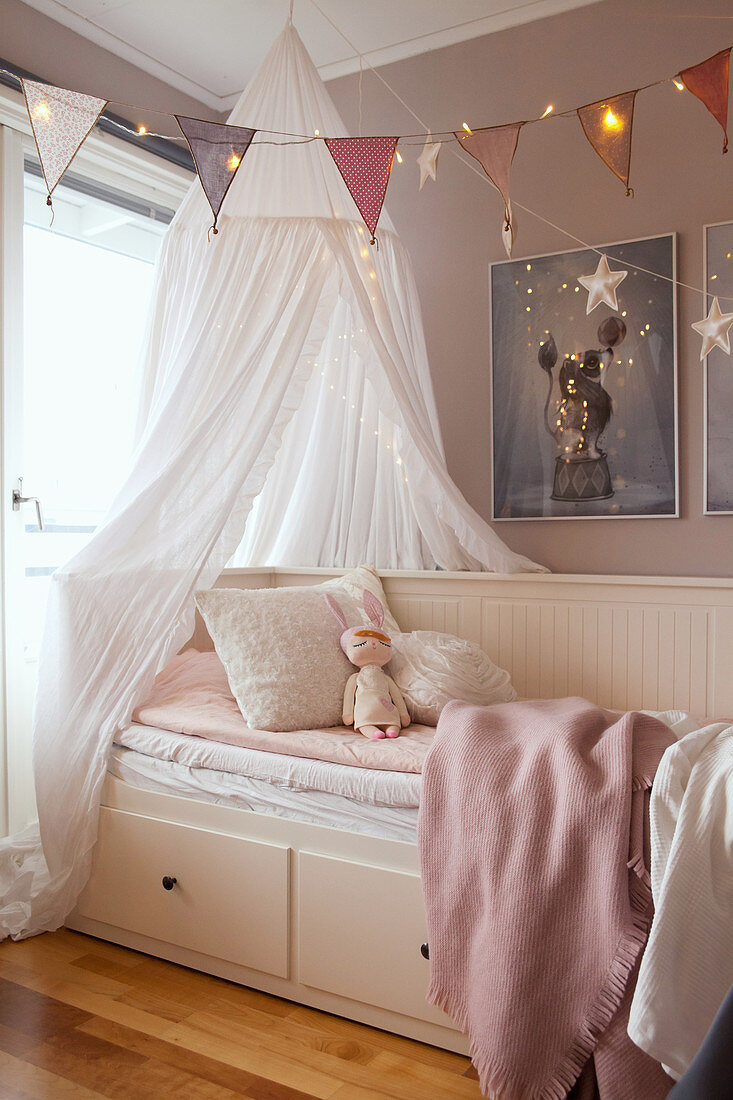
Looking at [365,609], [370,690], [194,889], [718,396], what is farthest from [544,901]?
[718,396]

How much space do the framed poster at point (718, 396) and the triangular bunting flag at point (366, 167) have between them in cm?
107

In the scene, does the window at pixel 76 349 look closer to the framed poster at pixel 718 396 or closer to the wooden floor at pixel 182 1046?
the wooden floor at pixel 182 1046

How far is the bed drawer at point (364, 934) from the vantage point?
73.1 inches

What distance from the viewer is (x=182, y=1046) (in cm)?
187

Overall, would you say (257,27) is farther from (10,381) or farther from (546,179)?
(10,381)

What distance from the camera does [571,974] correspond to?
1.57 meters

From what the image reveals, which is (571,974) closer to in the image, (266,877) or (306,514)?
(266,877)

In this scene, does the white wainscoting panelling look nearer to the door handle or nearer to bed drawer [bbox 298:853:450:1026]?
bed drawer [bbox 298:853:450:1026]

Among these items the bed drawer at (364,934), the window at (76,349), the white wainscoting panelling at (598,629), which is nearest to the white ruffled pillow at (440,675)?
the white wainscoting panelling at (598,629)

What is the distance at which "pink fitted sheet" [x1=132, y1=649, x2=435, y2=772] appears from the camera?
2.04 metres

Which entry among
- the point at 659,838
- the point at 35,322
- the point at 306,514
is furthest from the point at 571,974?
the point at 35,322

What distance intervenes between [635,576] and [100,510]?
183cm

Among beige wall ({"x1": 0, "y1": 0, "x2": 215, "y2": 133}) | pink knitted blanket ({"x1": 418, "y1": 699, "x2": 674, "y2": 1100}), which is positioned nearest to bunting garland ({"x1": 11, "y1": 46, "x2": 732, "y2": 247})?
beige wall ({"x1": 0, "y1": 0, "x2": 215, "y2": 133})

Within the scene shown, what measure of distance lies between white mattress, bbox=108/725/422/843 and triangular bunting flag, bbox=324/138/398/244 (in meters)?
1.32
